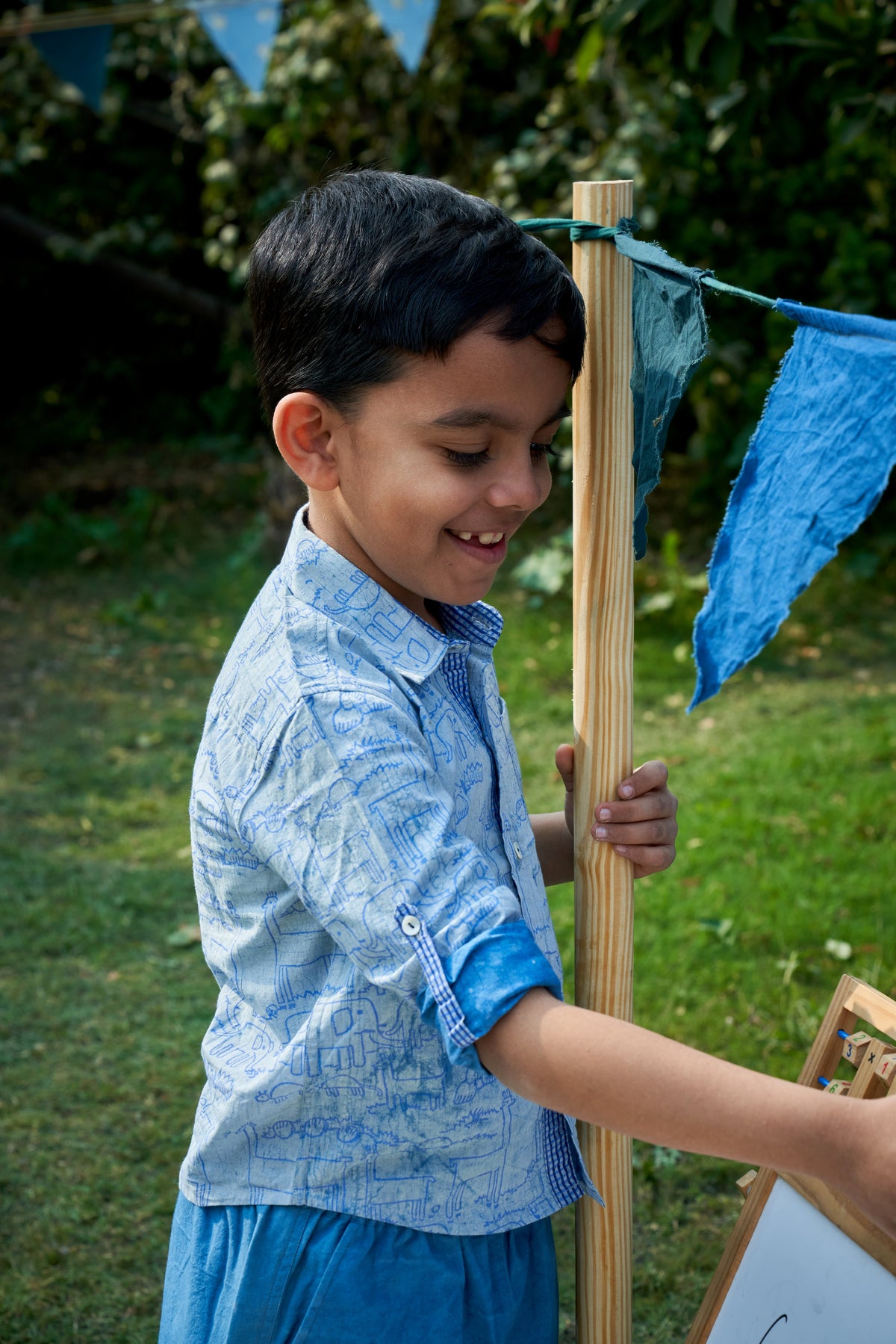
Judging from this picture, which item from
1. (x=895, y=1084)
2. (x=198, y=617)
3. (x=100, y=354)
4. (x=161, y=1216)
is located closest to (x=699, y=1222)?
(x=161, y=1216)

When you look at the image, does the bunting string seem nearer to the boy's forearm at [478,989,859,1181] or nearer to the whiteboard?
the boy's forearm at [478,989,859,1181]

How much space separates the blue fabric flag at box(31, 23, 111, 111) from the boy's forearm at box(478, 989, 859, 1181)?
17.6ft

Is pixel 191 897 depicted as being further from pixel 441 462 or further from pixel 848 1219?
pixel 441 462

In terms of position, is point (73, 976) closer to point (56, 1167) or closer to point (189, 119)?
point (56, 1167)

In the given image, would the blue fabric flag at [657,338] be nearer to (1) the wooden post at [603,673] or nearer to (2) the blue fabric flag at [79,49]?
(1) the wooden post at [603,673]

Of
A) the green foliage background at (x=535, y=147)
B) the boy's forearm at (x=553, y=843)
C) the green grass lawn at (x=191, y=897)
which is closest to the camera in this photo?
the boy's forearm at (x=553, y=843)

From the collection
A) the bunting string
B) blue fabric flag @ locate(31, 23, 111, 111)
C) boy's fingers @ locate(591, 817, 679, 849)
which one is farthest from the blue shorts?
blue fabric flag @ locate(31, 23, 111, 111)

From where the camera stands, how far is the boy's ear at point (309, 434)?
4.09 ft

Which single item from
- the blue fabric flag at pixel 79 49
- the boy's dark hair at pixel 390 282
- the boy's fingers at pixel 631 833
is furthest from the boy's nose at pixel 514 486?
the blue fabric flag at pixel 79 49

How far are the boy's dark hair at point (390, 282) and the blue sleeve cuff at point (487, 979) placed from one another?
54 centimetres

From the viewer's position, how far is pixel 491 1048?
41.5 inches

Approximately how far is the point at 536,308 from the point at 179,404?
9225 millimetres

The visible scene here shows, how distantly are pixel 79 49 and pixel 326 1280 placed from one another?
17.8 feet

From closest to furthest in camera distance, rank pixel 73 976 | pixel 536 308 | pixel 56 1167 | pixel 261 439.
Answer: pixel 536 308
pixel 56 1167
pixel 73 976
pixel 261 439
